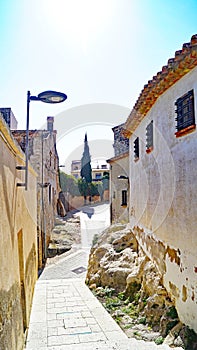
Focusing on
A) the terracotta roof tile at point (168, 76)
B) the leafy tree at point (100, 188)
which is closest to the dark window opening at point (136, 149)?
the terracotta roof tile at point (168, 76)

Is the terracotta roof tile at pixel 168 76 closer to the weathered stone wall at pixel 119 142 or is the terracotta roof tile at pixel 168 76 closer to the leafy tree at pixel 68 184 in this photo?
the weathered stone wall at pixel 119 142

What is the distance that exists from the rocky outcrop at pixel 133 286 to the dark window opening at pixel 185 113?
11.0 feet

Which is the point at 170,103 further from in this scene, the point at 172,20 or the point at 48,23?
the point at 48,23

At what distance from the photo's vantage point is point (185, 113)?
5094mm

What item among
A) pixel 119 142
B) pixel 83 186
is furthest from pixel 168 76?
pixel 83 186

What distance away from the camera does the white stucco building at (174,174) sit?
4699mm

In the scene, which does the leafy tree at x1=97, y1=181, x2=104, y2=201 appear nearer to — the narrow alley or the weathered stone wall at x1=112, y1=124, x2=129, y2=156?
the weathered stone wall at x1=112, y1=124, x2=129, y2=156

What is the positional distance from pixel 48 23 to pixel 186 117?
3.81 metres

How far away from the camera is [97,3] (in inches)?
227

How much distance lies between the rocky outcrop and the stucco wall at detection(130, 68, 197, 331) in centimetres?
29

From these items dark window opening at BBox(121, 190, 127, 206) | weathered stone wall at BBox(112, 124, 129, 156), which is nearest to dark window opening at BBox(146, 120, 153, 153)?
dark window opening at BBox(121, 190, 127, 206)

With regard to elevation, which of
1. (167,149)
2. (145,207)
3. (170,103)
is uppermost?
(170,103)

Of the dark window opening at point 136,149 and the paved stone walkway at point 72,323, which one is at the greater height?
the dark window opening at point 136,149

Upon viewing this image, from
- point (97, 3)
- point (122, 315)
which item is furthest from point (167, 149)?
point (122, 315)
